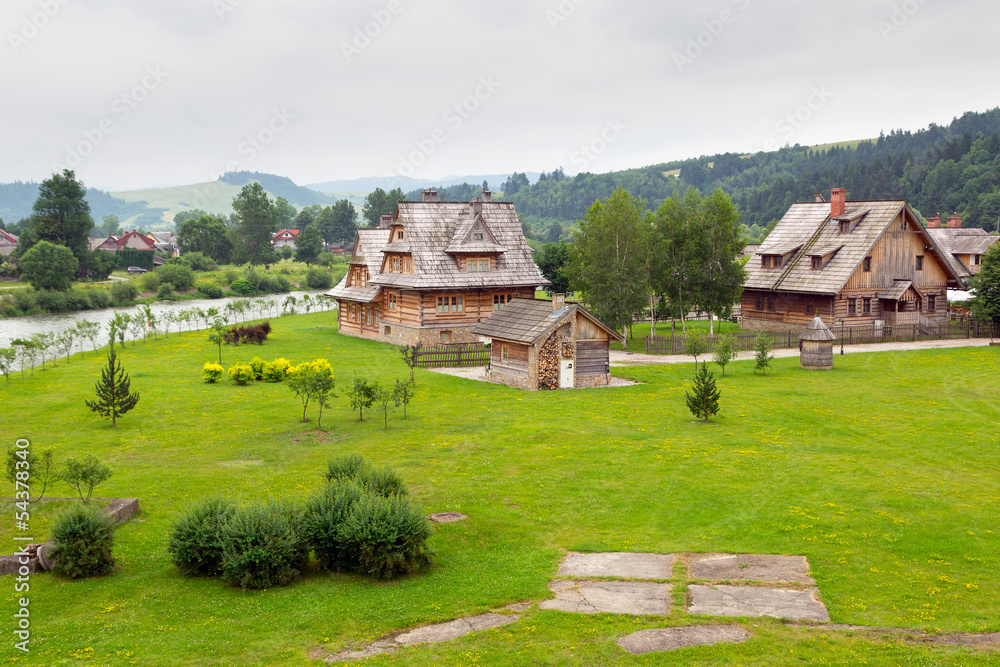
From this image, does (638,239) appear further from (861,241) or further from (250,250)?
(250,250)

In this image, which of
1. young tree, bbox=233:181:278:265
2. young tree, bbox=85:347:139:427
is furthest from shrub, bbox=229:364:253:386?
young tree, bbox=233:181:278:265

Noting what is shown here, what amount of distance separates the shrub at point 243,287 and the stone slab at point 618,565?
93466mm

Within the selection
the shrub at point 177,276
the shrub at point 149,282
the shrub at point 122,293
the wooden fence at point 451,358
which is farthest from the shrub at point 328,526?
the shrub at point 177,276

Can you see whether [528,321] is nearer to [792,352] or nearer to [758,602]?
[792,352]

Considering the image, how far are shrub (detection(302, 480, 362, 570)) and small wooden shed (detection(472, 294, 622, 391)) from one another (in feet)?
66.2

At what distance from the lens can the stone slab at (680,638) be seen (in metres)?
12.5

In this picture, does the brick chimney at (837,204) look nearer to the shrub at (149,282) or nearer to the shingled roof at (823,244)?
the shingled roof at (823,244)

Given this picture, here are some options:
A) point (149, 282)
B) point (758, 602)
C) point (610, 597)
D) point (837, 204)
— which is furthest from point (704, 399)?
point (149, 282)

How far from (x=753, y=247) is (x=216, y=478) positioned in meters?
63.9

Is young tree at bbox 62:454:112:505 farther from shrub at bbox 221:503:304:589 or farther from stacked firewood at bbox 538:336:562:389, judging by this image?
stacked firewood at bbox 538:336:562:389

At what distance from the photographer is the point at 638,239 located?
1957 inches

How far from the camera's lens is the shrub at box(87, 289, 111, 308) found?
8550 cm

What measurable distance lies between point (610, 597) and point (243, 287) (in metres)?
96.1

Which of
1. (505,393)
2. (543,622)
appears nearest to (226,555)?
(543,622)
